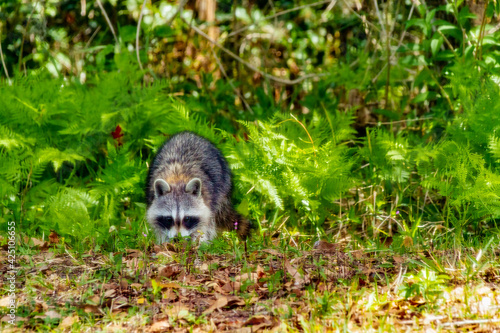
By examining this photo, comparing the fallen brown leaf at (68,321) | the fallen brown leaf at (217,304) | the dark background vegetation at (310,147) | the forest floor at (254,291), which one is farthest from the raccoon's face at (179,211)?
the fallen brown leaf at (68,321)

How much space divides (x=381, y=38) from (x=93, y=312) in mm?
6083

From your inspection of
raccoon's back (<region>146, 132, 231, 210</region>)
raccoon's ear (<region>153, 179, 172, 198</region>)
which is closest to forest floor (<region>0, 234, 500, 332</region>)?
raccoon's ear (<region>153, 179, 172, 198</region>)

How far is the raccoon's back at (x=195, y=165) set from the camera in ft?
20.6

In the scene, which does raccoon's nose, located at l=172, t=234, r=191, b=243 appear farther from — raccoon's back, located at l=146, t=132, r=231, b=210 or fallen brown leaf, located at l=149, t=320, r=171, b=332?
fallen brown leaf, located at l=149, t=320, r=171, b=332

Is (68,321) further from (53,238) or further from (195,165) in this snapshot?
(195,165)

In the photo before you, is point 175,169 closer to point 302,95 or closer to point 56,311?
point 56,311

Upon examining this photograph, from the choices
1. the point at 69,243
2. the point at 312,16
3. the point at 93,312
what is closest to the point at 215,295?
the point at 93,312

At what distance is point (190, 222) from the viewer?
19.2 feet

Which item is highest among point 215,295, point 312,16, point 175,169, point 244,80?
point 312,16

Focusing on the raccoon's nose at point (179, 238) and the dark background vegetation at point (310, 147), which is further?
the dark background vegetation at point (310, 147)

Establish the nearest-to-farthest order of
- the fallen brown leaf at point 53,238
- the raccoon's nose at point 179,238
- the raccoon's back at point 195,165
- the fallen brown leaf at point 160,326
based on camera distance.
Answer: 1. the fallen brown leaf at point 160,326
2. the raccoon's nose at point 179,238
3. the fallen brown leaf at point 53,238
4. the raccoon's back at point 195,165

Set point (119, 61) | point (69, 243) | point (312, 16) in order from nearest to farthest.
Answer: point (69, 243)
point (119, 61)
point (312, 16)

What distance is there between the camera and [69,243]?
5551 mm

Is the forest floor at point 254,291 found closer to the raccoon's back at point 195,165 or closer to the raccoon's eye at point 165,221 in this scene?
the raccoon's eye at point 165,221
